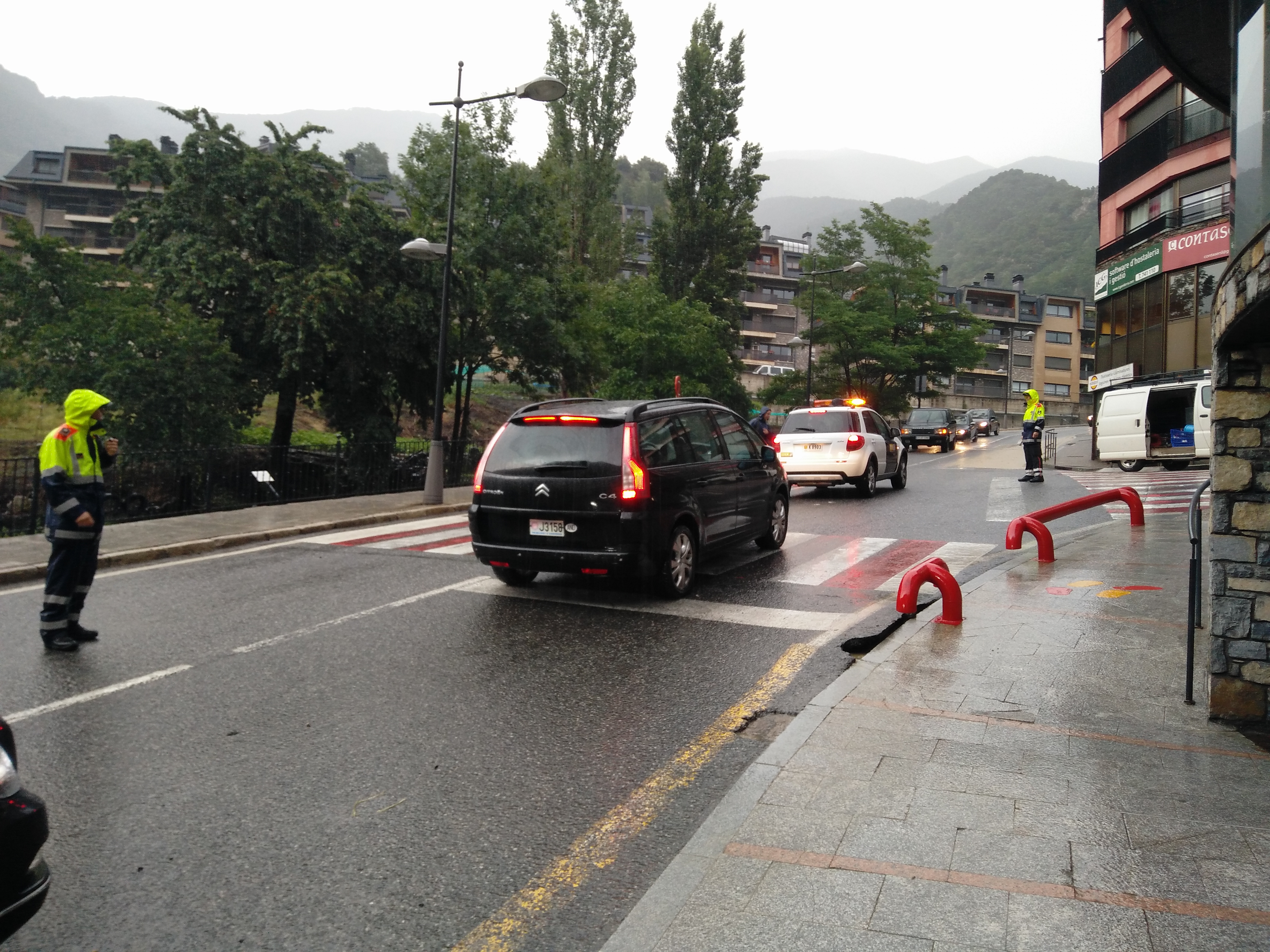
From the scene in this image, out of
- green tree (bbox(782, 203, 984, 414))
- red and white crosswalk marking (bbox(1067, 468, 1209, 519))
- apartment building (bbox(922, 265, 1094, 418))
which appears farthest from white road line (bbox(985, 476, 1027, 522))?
apartment building (bbox(922, 265, 1094, 418))

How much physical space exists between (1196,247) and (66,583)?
115 ft

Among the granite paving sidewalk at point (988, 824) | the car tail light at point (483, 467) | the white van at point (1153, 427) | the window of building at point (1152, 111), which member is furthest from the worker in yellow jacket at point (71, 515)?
the window of building at point (1152, 111)

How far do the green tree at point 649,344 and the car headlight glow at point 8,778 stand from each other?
32.2 m

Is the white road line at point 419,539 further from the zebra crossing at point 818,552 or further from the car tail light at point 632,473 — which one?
the car tail light at point 632,473

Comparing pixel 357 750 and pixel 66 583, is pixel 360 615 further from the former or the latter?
pixel 357 750

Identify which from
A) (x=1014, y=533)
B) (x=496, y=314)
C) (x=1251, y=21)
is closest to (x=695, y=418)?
(x=1014, y=533)

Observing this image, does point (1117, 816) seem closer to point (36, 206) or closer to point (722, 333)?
point (722, 333)

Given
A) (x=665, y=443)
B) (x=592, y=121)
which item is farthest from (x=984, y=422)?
(x=665, y=443)

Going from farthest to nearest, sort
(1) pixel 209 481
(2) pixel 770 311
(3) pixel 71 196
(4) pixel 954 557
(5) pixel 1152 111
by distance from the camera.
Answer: (2) pixel 770 311 < (3) pixel 71 196 < (5) pixel 1152 111 < (1) pixel 209 481 < (4) pixel 954 557

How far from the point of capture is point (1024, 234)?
13788 centimetres

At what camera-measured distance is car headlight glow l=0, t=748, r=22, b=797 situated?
2.59 meters

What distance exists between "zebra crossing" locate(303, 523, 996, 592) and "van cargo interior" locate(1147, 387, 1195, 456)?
16.6 metres

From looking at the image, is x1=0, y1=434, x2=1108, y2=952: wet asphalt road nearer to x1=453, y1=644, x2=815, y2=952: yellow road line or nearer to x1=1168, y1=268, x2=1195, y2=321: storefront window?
x1=453, y1=644, x2=815, y2=952: yellow road line

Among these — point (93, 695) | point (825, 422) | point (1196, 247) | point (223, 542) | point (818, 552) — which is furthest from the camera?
point (1196, 247)
